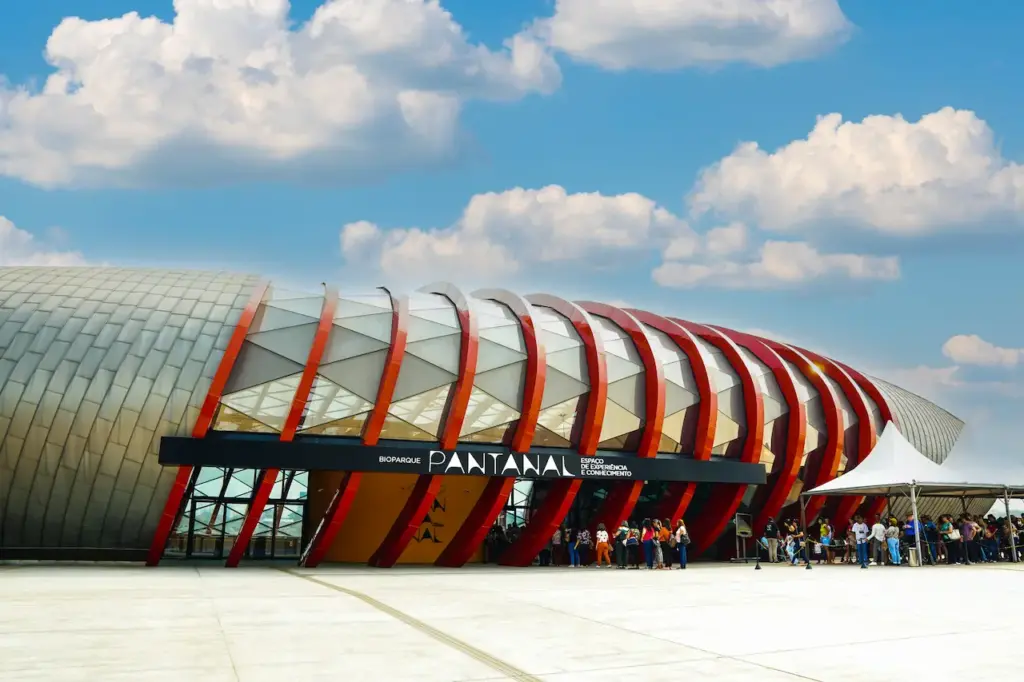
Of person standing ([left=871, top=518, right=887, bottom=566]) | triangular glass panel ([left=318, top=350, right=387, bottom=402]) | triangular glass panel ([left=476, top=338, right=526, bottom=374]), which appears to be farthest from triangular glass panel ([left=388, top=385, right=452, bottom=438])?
person standing ([left=871, top=518, right=887, bottom=566])

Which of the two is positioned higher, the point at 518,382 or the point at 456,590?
the point at 518,382

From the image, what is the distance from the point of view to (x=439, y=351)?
2550 centimetres

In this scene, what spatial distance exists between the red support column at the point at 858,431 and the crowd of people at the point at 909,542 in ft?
7.75

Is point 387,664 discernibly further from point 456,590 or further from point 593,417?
point 593,417

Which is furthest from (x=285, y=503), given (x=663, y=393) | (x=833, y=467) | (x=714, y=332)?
(x=833, y=467)

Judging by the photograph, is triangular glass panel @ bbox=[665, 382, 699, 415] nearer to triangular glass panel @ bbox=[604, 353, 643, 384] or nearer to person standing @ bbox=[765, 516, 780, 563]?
triangular glass panel @ bbox=[604, 353, 643, 384]

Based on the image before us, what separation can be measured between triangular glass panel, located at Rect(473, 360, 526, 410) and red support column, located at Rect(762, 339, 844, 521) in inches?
489

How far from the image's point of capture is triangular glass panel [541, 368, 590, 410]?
26547 mm

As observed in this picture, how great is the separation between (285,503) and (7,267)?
36.8ft

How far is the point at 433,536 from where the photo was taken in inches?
1124

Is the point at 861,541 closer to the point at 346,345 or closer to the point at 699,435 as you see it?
the point at 699,435

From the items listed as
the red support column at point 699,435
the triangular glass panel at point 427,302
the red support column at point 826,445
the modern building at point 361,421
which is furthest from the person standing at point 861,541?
the triangular glass panel at point 427,302

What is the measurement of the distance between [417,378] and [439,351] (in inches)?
43.8

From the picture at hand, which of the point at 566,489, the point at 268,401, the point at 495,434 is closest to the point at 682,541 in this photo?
the point at 566,489
